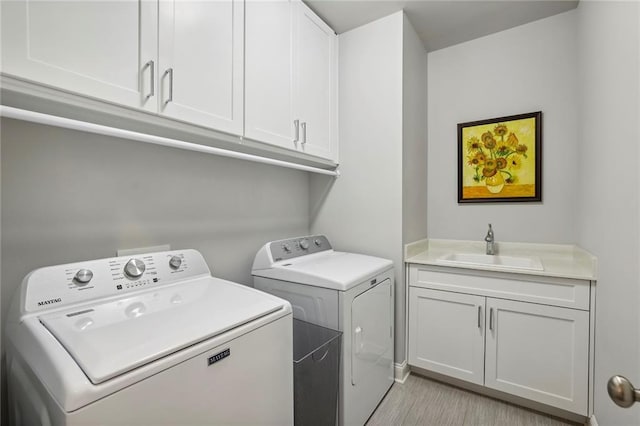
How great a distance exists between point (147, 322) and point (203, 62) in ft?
3.59

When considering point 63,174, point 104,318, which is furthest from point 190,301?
point 63,174

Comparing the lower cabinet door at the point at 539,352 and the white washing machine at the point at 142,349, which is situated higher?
the white washing machine at the point at 142,349

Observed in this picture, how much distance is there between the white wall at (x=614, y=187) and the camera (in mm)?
1067

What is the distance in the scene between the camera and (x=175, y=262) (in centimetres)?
136

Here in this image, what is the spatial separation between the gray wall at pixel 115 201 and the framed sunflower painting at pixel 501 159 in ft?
5.39

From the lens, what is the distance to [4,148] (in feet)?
3.43

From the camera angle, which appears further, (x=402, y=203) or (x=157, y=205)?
(x=402, y=203)

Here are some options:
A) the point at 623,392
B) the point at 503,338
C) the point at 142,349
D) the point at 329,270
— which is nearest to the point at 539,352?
the point at 503,338

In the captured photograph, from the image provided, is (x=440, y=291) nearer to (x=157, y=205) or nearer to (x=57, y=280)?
(x=157, y=205)

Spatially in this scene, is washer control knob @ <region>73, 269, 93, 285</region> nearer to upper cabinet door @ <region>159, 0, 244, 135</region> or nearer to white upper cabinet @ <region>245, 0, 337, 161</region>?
upper cabinet door @ <region>159, 0, 244, 135</region>

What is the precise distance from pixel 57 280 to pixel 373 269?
4.72 ft

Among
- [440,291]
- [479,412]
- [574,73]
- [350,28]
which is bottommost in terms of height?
[479,412]

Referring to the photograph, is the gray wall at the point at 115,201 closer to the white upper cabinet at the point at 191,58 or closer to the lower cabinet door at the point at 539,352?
the white upper cabinet at the point at 191,58

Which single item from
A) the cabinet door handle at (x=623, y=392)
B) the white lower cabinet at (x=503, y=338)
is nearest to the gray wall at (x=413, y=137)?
the white lower cabinet at (x=503, y=338)
